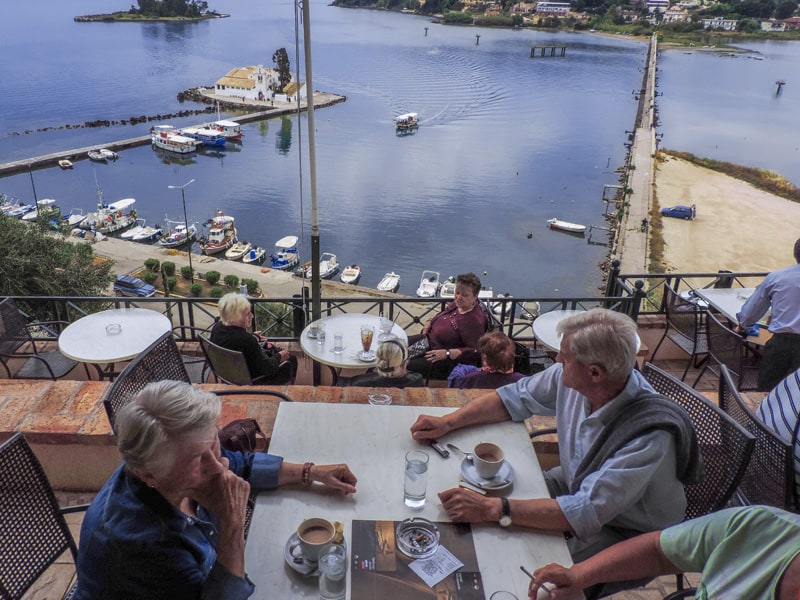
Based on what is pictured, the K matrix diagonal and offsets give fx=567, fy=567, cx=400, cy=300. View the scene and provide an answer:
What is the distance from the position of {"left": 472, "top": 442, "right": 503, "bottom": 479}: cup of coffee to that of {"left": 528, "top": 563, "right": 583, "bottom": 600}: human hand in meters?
0.30

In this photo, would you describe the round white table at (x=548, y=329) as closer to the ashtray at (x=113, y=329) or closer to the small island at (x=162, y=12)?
the ashtray at (x=113, y=329)

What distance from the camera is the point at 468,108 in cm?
6153

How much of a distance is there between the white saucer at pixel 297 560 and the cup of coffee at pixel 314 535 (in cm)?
1

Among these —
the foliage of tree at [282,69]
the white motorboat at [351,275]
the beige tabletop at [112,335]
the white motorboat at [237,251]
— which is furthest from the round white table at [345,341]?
the foliage of tree at [282,69]

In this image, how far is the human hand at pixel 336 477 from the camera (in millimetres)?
1448

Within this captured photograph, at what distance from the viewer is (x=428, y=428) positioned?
5.52 feet

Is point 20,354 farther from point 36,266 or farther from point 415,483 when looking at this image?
point 36,266

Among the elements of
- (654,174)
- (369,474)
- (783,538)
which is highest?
(783,538)

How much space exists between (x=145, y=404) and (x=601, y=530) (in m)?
1.27

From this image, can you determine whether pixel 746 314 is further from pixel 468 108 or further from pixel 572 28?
pixel 572 28

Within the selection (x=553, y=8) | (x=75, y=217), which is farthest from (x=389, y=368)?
(x=553, y=8)

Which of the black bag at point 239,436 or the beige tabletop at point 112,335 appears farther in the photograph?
the beige tabletop at point 112,335

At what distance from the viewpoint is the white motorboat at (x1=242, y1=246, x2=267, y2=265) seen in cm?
3194

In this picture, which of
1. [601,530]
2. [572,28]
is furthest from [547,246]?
[572,28]
